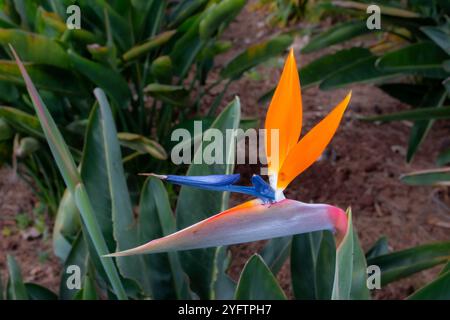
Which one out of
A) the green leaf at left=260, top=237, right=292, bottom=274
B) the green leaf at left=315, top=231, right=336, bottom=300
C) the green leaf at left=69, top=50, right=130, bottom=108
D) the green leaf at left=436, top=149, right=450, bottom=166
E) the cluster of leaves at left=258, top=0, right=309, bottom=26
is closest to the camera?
the green leaf at left=315, top=231, right=336, bottom=300

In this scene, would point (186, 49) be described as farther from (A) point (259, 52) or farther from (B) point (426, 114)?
(B) point (426, 114)

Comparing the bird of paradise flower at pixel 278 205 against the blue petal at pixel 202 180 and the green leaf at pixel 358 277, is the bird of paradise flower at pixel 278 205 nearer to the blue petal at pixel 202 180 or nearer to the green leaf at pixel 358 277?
the blue petal at pixel 202 180

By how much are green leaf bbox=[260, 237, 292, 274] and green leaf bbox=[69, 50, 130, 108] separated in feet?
1.87

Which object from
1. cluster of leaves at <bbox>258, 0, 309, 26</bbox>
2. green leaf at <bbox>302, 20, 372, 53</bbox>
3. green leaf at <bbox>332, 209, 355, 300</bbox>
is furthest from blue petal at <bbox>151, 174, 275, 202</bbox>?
cluster of leaves at <bbox>258, 0, 309, 26</bbox>

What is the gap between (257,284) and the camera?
78 centimetres

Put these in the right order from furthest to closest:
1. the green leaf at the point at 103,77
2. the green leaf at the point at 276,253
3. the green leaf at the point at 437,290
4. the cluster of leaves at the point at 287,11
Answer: the cluster of leaves at the point at 287,11, the green leaf at the point at 103,77, the green leaf at the point at 276,253, the green leaf at the point at 437,290

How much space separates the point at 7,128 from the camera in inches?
54.0

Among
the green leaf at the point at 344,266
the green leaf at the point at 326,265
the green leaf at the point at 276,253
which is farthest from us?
the green leaf at the point at 276,253

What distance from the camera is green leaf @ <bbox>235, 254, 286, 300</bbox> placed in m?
0.77

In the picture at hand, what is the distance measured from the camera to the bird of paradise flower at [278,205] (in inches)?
17.5

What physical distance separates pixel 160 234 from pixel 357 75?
2.54 feet

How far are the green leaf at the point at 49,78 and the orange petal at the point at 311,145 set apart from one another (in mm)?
957

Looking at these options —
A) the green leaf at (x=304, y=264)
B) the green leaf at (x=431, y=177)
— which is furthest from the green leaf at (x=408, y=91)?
the green leaf at (x=304, y=264)

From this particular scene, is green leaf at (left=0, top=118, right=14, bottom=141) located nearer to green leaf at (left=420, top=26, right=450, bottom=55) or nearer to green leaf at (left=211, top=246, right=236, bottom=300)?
green leaf at (left=211, top=246, right=236, bottom=300)
